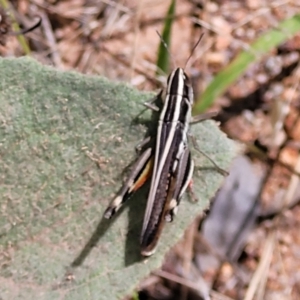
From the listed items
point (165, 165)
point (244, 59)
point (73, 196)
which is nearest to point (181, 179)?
point (165, 165)

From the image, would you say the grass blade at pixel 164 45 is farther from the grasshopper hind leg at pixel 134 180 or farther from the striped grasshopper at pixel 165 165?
the grasshopper hind leg at pixel 134 180

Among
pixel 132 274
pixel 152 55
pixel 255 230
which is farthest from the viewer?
pixel 152 55

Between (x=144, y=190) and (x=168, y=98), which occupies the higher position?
(x=168, y=98)

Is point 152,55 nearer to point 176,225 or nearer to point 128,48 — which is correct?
point 128,48

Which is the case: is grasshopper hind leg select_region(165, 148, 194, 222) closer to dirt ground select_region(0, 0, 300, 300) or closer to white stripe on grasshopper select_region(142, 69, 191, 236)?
white stripe on grasshopper select_region(142, 69, 191, 236)

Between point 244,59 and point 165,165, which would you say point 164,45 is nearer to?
point 244,59

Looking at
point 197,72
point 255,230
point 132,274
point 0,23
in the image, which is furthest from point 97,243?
point 197,72

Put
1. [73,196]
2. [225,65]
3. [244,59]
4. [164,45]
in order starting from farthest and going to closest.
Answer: [225,65]
[244,59]
[164,45]
[73,196]
